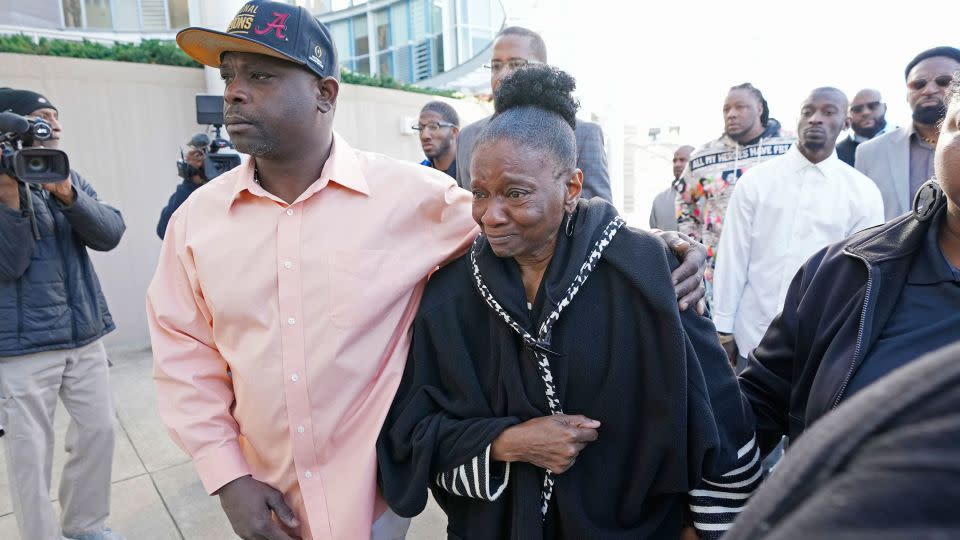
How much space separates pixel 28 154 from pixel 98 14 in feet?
43.9

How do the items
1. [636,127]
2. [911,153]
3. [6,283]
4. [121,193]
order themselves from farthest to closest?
[636,127], [121,193], [911,153], [6,283]

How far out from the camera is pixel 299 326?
61.5 inches

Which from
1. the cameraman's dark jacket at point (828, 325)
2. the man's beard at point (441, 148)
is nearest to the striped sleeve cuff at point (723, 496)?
the cameraman's dark jacket at point (828, 325)

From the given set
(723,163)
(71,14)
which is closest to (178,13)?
(71,14)

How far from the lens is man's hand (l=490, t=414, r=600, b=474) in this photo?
133 centimetres

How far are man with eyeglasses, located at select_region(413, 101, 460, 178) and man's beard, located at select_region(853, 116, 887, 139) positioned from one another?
12.0ft

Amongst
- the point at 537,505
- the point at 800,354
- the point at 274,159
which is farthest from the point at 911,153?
the point at 274,159

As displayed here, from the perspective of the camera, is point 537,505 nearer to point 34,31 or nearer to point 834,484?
point 834,484

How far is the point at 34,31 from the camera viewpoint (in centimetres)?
999

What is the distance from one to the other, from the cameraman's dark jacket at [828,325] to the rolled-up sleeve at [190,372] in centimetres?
147

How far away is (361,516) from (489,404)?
1.58 ft

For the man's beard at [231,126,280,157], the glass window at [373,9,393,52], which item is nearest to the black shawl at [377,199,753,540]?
the man's beard at [231,126,280,157]

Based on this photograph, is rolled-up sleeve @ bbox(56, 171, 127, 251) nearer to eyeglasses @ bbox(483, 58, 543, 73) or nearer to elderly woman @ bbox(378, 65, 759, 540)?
eyeglasses @ bbox(483, 58, 543, 73)

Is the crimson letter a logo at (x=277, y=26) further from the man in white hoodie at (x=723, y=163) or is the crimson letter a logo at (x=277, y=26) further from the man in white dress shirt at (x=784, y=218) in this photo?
the man in white hoodie at (x=723, y=163)
